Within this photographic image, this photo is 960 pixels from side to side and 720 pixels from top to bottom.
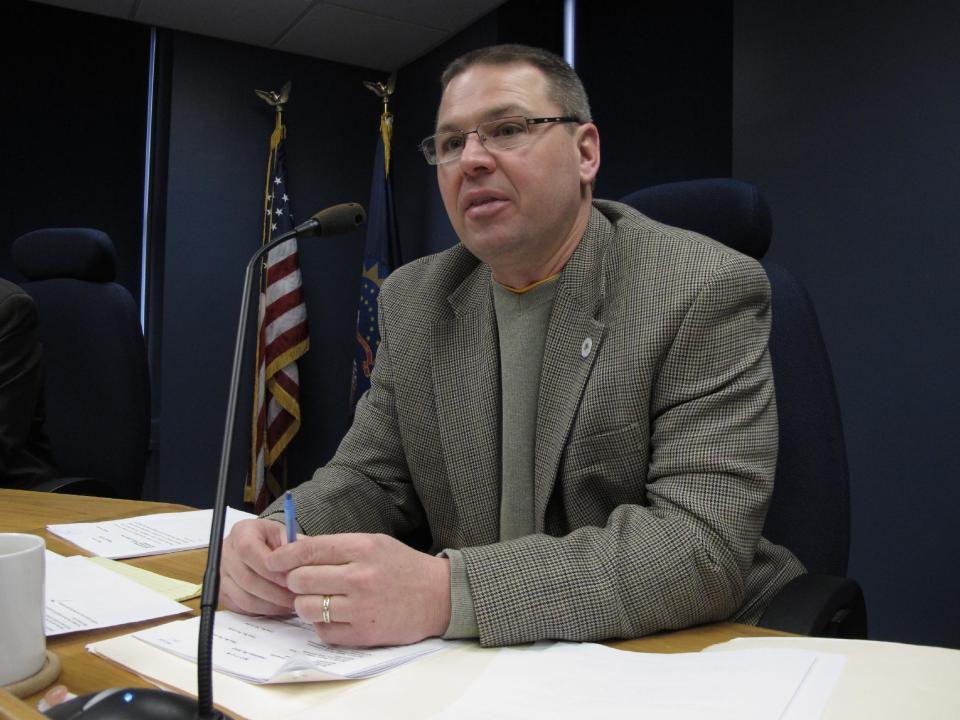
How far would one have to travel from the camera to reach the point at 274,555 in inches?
30.6

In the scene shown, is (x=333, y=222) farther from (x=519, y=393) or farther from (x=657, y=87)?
(x=657, y=87)

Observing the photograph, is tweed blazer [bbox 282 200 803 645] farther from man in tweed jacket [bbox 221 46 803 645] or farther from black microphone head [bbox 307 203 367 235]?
black microphone head [bbox 307 203 367 235]

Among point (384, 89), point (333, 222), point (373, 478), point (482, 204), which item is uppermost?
point (384, 89)

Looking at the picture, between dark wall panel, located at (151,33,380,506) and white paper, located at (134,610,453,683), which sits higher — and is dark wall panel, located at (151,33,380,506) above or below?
above

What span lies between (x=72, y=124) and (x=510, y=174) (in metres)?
3.72

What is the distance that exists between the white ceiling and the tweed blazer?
2648 millimetres

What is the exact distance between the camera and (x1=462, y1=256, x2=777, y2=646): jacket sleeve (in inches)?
30.9

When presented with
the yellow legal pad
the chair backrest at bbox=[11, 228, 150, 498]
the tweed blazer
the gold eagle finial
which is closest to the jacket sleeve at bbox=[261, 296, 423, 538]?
the tweed blazer

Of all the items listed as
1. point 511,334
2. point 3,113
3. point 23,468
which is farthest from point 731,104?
point 3,113

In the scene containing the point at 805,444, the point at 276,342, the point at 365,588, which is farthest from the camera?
the point at 276,342

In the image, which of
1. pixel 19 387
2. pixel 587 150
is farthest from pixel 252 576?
pixel 19 387

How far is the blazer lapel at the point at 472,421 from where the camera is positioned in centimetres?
117

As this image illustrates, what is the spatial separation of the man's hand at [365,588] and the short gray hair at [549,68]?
791 millimetres

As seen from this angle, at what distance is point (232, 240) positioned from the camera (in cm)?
407
